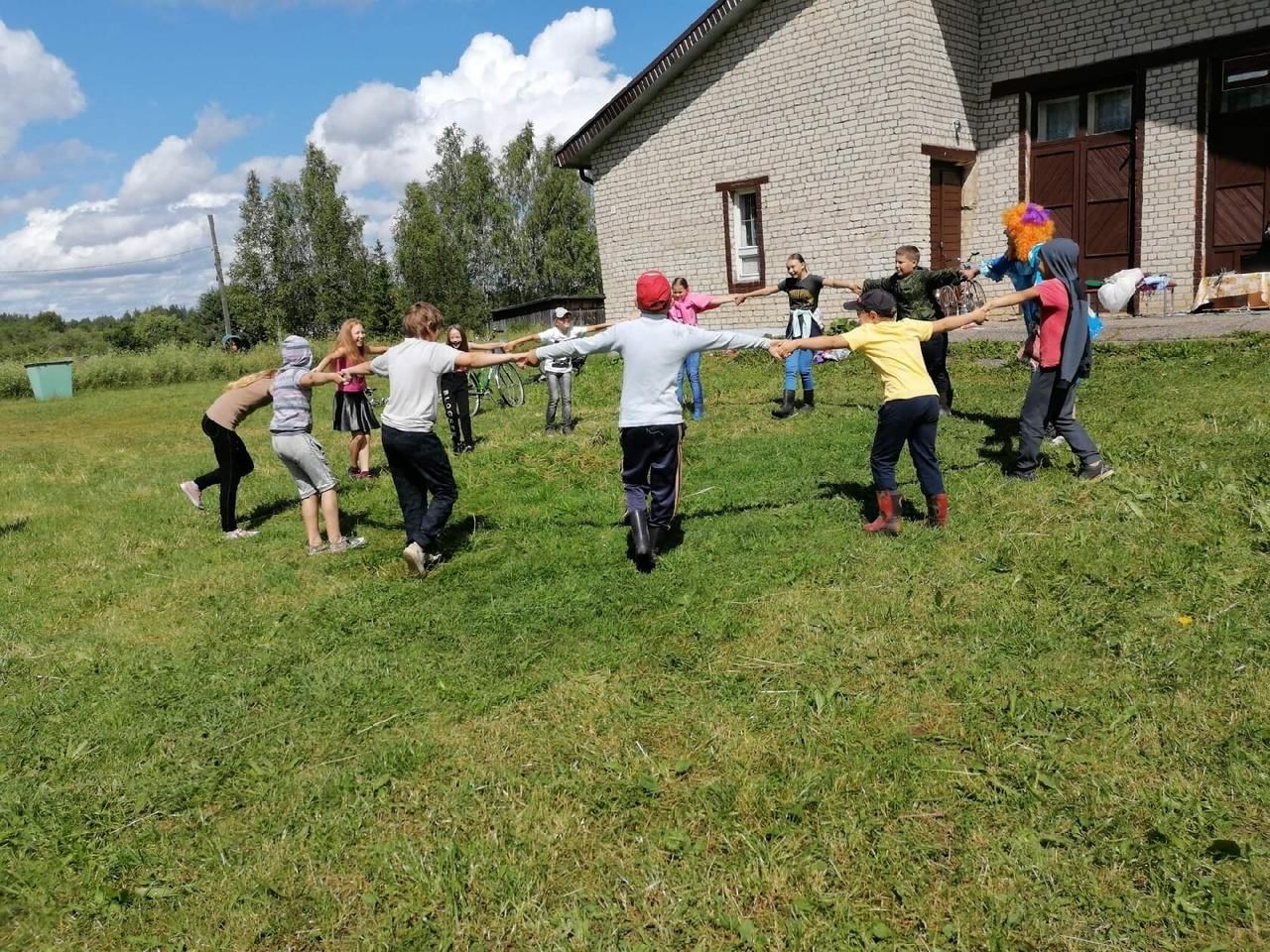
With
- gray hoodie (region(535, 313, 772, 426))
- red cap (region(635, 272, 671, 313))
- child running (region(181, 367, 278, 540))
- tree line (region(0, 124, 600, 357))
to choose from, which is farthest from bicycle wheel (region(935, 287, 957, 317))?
tree line (region(0, 124, 600, 357))

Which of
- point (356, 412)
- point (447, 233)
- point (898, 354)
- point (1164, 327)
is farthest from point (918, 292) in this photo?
point (447, 233)

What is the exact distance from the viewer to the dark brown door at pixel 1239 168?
47.6 ft

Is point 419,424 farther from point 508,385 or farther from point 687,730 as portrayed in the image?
point 508,385

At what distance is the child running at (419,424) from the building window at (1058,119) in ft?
45.6

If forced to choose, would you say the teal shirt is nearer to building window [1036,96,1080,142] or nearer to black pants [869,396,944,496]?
black pants [869,396,944,496]

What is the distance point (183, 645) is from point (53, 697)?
0.77 meters

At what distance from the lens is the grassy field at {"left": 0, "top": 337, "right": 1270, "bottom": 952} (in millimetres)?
3123

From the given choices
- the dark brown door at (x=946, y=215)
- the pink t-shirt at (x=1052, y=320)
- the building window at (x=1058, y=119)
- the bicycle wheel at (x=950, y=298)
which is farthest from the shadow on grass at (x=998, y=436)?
the building window at (x=1058, y=119)

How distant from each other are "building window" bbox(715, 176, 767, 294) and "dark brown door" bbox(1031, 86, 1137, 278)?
5.09m

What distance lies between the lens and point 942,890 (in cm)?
307

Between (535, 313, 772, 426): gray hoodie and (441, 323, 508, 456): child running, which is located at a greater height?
(535, 313, 772, 426): gray hoodie

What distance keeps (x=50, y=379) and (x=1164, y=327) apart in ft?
94.8

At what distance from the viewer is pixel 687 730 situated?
4.17 m

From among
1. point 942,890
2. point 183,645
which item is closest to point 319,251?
point 183,645
